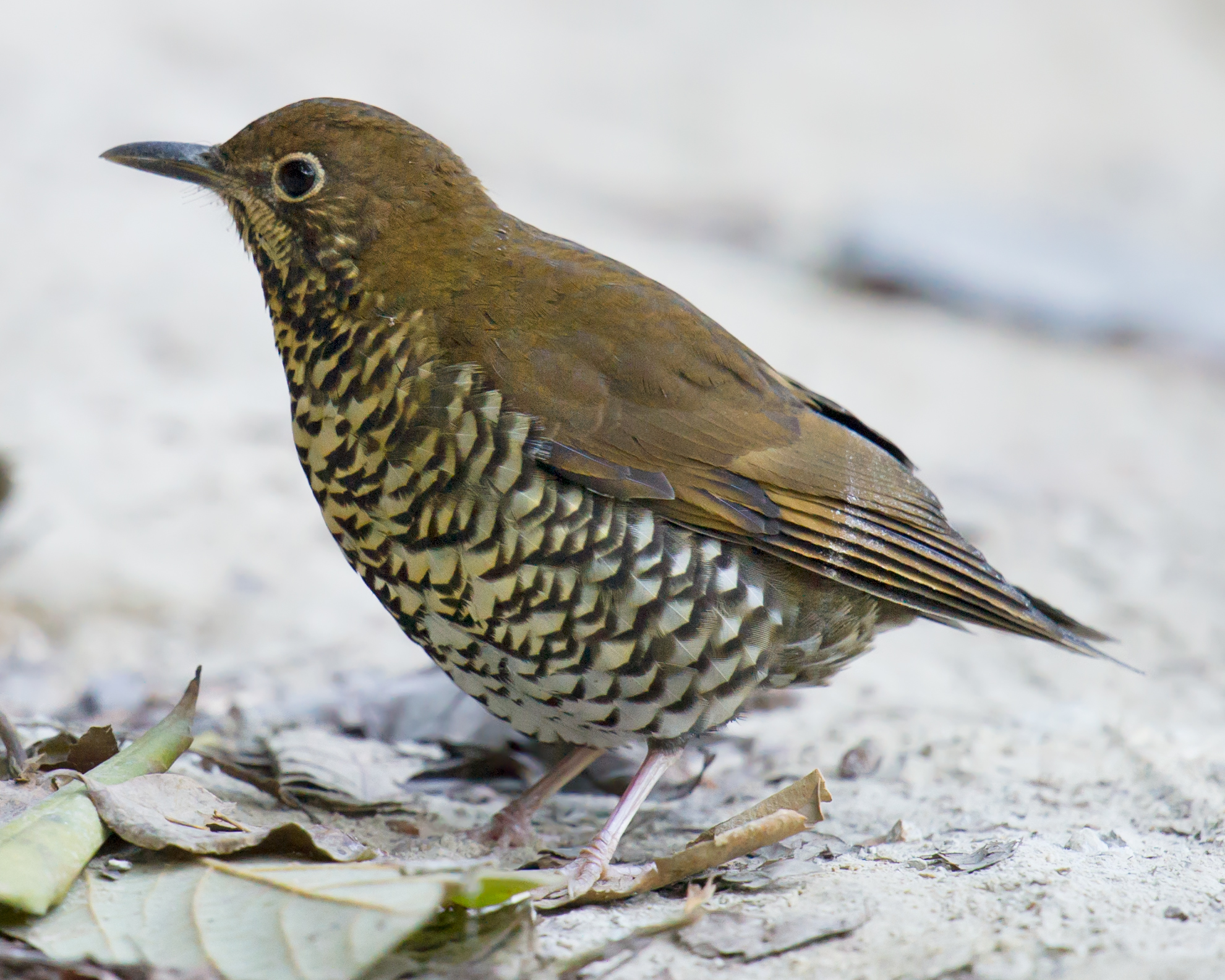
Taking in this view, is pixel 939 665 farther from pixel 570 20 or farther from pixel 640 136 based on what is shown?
pixel 570 20

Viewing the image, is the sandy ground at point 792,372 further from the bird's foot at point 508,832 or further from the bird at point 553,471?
the bird's foot at point 508,832

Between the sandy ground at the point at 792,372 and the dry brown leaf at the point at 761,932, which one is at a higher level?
the sandy ground at the point at 792,372

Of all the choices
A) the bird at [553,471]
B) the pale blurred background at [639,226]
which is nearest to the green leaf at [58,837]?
the bird at [553,471]

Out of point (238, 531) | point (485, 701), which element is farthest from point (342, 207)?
point (238, 531)

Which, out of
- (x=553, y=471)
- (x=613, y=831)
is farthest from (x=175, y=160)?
(x=613, y=831)

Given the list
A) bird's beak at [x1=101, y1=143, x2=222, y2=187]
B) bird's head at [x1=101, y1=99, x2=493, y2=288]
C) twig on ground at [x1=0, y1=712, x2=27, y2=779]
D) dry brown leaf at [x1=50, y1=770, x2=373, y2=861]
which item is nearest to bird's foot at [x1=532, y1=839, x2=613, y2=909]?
dry brown leaf at [x1=50, y1=770, x2=373, y2=861]

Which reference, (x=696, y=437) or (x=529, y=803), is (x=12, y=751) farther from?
(x=696, y=437)

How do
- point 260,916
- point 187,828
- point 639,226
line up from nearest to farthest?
point 260,916
point 187,828
point 639,226
